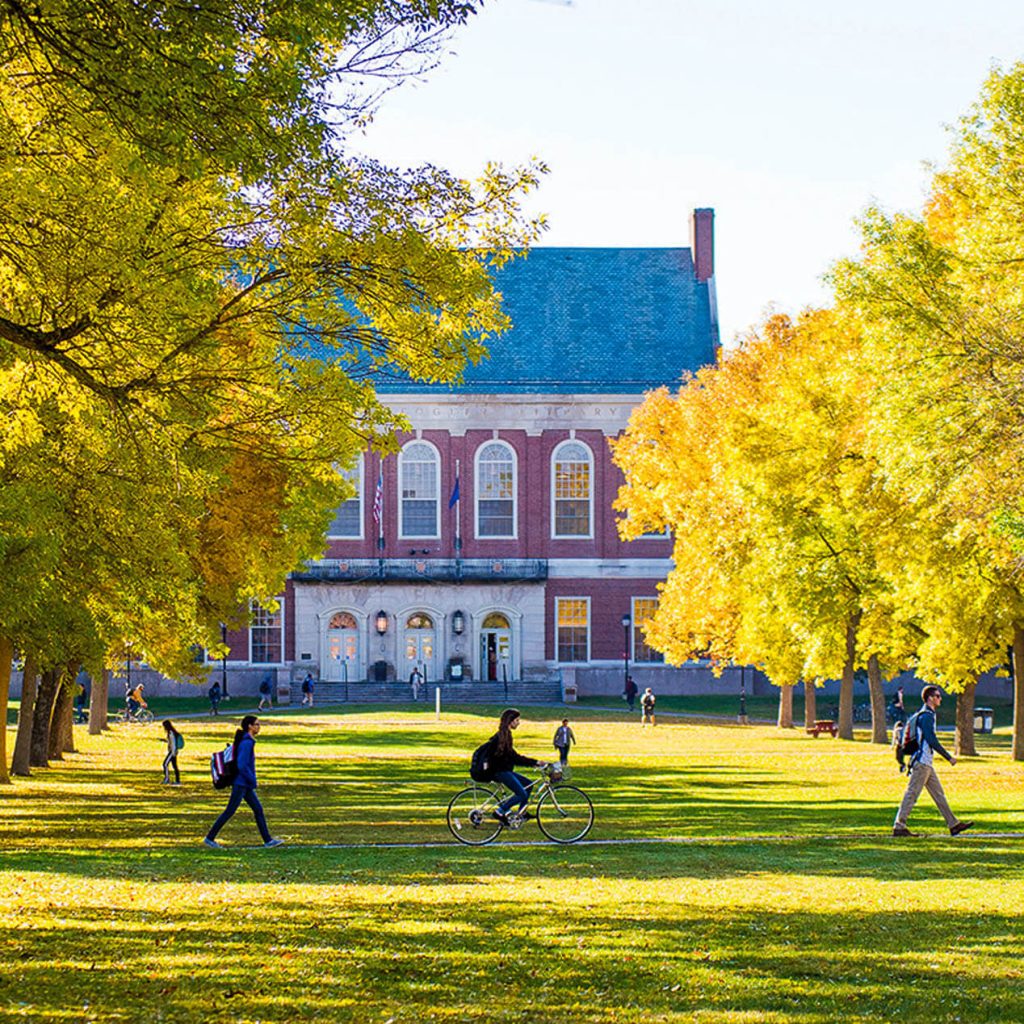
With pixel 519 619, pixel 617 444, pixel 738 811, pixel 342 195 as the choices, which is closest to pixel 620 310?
pixel 519 619

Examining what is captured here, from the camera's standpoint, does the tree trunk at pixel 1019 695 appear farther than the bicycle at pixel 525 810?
Yes

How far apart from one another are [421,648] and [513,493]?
7734 millimetres

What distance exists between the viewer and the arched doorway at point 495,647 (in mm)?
70625

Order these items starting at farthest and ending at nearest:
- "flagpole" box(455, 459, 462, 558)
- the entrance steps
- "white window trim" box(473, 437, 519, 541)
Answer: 1. "white window trim" box(473, 437, 519, 541)
2. "flagpole" box(455, 459, 462, 558)
3. the entrance steps

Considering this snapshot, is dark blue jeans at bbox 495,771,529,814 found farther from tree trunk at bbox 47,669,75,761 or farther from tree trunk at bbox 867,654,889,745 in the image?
tree trunk at bbox 867,654,889,745

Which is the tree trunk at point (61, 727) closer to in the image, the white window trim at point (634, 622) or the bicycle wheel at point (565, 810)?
the bicycle wheel at point (565, 810)

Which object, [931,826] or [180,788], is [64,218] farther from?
[180,788]

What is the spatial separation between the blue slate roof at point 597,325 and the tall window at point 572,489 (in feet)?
9.05

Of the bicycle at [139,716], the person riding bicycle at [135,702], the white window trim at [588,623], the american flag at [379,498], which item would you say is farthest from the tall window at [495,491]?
the bicycle at [139,716]

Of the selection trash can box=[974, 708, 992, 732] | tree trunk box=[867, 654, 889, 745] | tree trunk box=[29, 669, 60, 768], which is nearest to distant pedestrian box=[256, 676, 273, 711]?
trash can box=[974, 708, 992, 732]

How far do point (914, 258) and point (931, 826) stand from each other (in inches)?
338

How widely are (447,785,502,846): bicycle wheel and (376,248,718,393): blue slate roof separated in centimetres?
5314

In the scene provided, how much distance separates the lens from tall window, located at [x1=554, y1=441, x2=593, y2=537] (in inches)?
2832

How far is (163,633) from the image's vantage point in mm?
A: 29094
